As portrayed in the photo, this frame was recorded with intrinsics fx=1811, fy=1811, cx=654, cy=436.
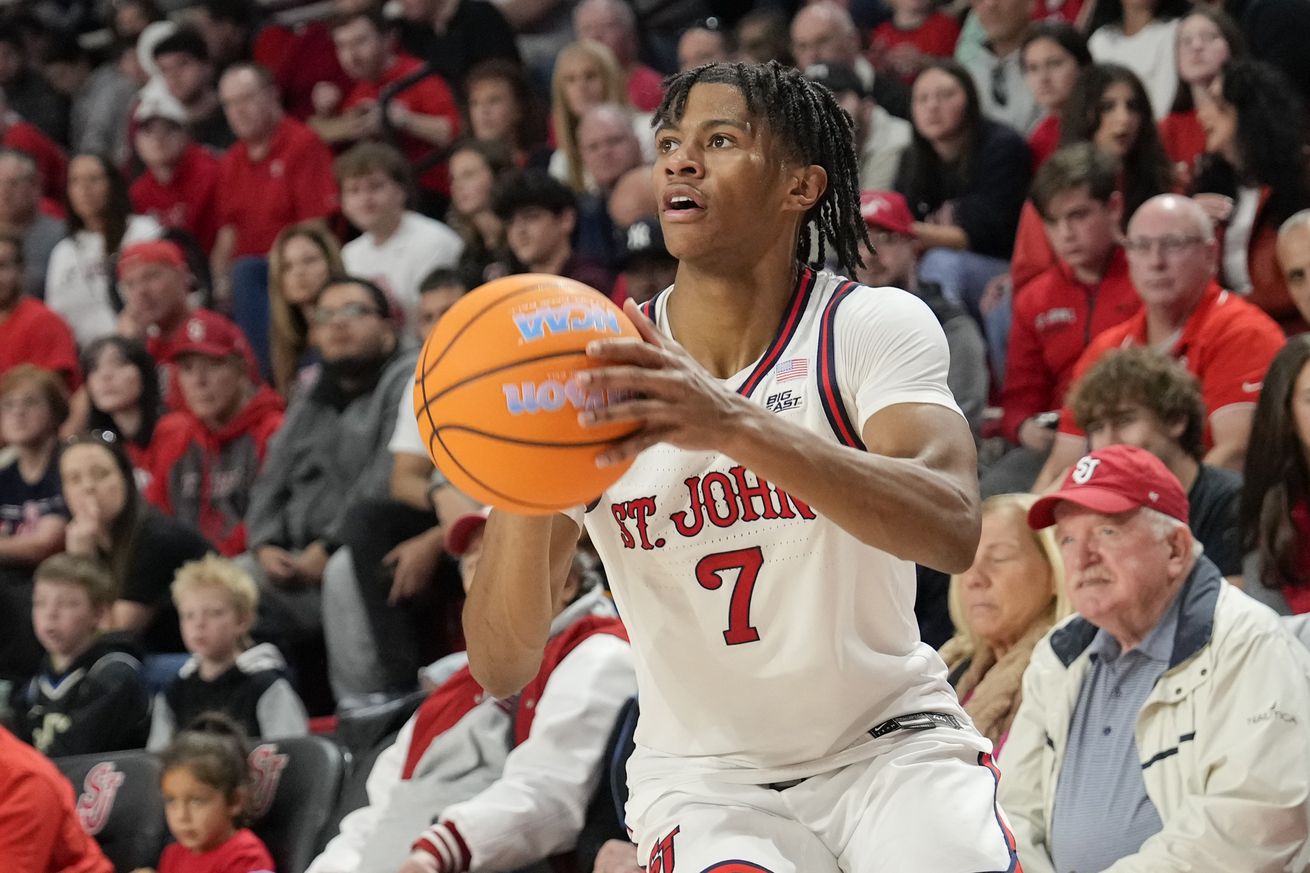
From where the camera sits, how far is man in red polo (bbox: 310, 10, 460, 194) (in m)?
10.4

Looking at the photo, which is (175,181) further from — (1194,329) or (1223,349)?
(1223,349)

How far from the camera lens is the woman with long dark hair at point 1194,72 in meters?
7.53

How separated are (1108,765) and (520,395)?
235 centimetres

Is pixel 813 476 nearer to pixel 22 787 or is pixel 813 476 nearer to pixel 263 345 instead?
pixel 22 787

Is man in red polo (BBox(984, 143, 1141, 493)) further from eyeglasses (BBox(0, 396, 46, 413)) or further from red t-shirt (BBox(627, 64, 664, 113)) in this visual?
eyeglasses (BBox(0, 396, 46, 413))

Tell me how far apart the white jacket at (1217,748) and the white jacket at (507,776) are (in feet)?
3.73

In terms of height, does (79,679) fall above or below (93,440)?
below

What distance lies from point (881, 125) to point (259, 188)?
380 centimetres

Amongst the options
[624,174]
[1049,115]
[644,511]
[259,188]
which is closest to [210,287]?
[259,188]

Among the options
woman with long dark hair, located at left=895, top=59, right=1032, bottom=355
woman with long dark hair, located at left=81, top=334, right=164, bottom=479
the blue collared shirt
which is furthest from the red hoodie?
the blue collared shirt

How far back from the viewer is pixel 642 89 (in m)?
9.70

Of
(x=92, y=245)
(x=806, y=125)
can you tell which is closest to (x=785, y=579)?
(x=806, y=125)

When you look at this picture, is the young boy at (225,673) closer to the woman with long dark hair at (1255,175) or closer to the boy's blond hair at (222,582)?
the boy's blond hair at (222,582)

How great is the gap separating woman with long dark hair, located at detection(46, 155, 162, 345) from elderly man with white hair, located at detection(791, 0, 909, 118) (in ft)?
12.8
